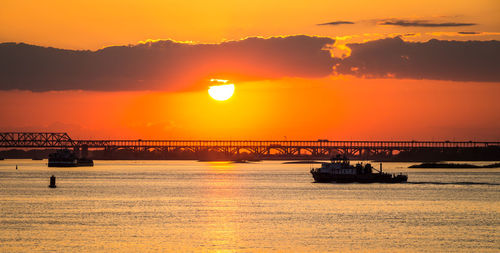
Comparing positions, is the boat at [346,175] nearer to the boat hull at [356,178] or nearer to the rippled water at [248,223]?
the boat hull at [356,178]

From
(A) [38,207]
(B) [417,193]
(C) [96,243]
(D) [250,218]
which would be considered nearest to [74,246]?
(C) [96,243]

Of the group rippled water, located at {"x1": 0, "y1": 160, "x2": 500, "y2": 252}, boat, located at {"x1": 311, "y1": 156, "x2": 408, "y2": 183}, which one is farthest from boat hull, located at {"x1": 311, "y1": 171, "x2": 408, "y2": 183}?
rippled water, located at {"x1": 0, "y1": 160, "x2": 500, "y2": 252}

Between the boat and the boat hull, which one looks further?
the boat

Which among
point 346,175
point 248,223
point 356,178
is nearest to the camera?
point 248,223

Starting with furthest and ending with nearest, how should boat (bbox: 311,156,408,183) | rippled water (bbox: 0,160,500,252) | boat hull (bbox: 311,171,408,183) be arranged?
boat (bbox: 311,156,408,183)
boat hull (bbox: 311,171,408,183)
rippled water (bbox: 0,160,500,252)

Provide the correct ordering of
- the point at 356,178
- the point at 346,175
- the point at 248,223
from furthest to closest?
the point at 356,178 → the point at 346,175 → the point at 248,223

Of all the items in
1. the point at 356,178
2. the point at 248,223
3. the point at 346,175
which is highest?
the point at 346,175

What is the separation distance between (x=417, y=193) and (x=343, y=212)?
41.7 m

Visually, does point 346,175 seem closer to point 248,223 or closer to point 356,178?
point 356,178

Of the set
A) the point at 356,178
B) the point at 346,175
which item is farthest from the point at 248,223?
the point at 356,178

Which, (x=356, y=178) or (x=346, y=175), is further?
(x=356, y=178)

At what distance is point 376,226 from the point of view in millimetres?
70250

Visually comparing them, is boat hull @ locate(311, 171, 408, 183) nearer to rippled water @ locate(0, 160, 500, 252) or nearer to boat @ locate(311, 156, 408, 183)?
boat @ locate(311, 156, 408, 183)

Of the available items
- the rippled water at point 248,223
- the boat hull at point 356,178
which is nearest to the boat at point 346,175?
the boat hull at point 356,178
